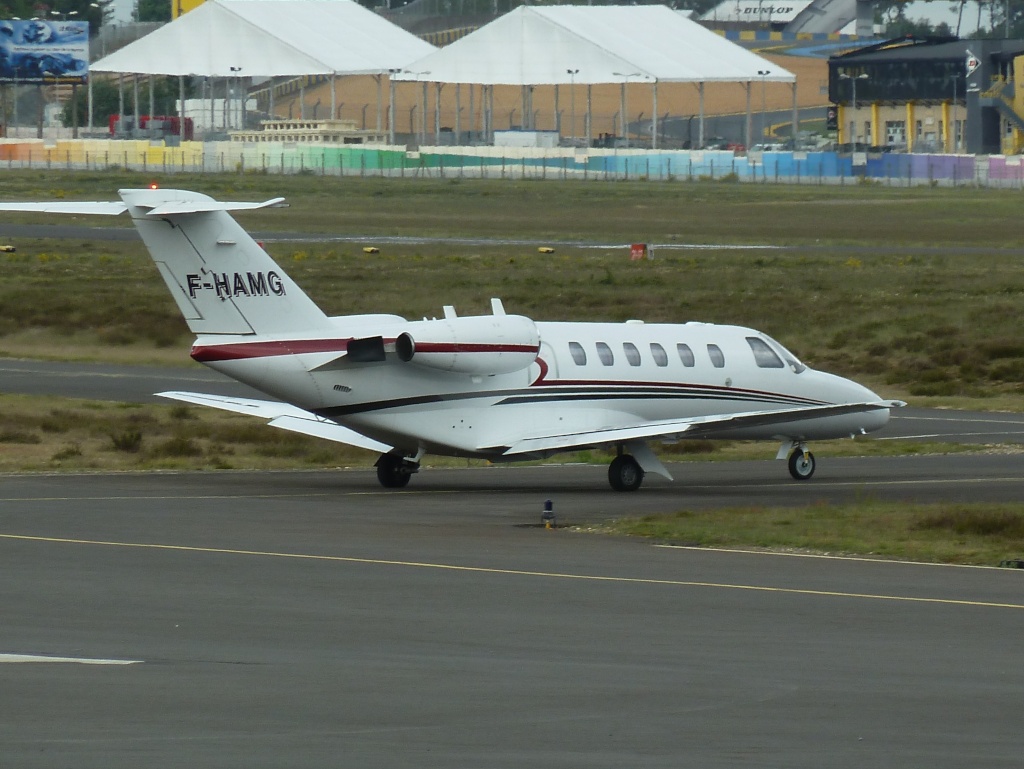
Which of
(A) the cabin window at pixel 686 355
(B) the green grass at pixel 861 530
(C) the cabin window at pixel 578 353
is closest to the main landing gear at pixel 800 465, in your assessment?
(A) the cabin window at pixel 686 355

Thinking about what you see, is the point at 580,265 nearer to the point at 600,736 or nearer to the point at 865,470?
the point at 865,470

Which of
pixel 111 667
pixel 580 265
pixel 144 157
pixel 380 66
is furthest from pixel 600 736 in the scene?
pixel 380 66

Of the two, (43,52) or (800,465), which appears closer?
(800,465)

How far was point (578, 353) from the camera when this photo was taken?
93.5ft

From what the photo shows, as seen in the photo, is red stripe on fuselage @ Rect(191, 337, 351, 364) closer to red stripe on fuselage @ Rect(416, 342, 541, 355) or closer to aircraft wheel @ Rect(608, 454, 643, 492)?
red stripe on fuselage @ Rect(416, 342, 541, 355)

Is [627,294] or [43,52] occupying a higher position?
[43,52]

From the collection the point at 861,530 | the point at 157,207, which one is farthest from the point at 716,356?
the point at 157,207

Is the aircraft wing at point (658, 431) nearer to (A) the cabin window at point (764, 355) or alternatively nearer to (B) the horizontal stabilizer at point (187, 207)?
(A) the cabin window at point (764, 355)

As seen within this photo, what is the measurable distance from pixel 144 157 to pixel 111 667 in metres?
131

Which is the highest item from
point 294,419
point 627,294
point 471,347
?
point 627,294

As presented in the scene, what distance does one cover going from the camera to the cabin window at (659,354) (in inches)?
1153

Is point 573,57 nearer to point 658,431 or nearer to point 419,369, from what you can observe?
point 658,431

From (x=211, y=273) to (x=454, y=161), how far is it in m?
121

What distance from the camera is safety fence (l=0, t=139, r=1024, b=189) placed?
132875 mm
